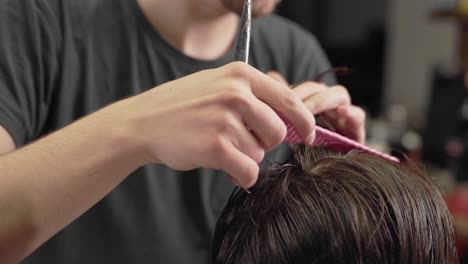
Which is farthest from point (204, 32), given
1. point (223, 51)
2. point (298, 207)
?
point (298, 207)

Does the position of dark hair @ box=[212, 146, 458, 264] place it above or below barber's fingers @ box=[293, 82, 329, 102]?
below

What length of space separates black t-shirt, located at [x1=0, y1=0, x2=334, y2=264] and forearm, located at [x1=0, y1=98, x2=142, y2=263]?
0.97 ft

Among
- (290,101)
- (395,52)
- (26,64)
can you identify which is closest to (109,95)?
(26,64)

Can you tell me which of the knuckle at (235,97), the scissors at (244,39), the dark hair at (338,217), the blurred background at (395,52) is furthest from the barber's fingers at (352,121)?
the blurred background at (395,52)

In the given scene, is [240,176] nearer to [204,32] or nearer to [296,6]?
[204,32]

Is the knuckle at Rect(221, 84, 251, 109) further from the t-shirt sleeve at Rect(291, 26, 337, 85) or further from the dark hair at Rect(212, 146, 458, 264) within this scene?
the t-shirt sleeve at Rect(291, 26, 337, 85)

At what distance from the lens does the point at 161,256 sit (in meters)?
1.14

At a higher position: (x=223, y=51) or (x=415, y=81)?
(x=223, y=51)

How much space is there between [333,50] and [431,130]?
1.03 meters

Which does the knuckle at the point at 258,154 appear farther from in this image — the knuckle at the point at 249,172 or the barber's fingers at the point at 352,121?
the barber's fingers at the point at 352,121

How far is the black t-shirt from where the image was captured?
1062 millimetres

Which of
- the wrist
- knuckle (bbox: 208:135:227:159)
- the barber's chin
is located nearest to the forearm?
the wrist

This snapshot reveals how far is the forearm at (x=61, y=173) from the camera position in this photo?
74cm

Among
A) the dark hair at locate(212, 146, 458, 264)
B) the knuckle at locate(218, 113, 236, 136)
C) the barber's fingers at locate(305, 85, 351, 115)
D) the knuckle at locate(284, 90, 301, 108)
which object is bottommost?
the dark hair at locate(212, 146, 458, 264)
